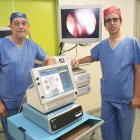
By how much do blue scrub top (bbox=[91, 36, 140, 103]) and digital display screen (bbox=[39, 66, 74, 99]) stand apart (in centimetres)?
56

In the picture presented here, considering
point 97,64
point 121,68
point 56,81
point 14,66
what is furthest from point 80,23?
point 56,81

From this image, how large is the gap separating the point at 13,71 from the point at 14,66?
0.04 metres

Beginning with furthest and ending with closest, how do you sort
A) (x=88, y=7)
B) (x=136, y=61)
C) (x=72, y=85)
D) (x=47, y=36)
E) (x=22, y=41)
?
(x=47, y=36) → (x=88, y=7) → (x=22, y=41) → (x=136, y=61) → (x=72, y=85)

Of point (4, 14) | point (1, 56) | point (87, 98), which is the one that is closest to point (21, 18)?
point (1, 56)

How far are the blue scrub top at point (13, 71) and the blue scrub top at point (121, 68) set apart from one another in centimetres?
70

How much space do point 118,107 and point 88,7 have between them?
1.11m

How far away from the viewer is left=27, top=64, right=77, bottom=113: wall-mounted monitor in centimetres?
129

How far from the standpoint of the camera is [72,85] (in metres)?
1.46

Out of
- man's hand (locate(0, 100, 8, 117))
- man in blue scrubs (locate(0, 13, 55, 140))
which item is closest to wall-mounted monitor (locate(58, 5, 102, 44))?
man in blue scrubs (locate(0, 13, 55, 140))

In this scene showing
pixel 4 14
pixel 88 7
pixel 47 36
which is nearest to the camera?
pixel 88 7

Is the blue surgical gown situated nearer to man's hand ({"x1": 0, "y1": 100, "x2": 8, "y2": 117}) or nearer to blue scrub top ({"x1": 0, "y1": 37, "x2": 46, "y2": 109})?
blue scrub top ({"x1": 0, "y1": 37, "x2": 46, "y2": 109})

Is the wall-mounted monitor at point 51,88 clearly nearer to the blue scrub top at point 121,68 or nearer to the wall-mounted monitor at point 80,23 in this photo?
the blue scrub top at point 121,68

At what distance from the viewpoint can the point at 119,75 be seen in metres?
1.85

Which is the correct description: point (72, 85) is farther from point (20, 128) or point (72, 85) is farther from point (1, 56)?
point (1, 56)
